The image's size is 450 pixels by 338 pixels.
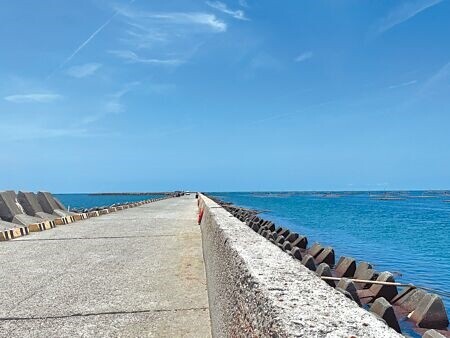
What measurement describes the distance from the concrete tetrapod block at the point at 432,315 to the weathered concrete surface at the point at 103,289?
12.4 ft

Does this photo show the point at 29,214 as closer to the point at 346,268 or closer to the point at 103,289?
the point at 346,268

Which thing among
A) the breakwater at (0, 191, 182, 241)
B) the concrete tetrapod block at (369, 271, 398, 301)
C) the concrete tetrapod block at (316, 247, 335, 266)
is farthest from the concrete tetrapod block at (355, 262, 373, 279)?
the breakwater at (0, 191, 182, 241)

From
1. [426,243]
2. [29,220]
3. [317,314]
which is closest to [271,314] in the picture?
[317,314]

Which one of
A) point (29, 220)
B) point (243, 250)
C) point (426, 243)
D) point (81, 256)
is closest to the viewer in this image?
point (243, 250)

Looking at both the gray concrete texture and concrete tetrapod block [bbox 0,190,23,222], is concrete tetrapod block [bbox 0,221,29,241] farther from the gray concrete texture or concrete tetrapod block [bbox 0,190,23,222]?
concrete tetrapod block [bbox 0,190,23,222]

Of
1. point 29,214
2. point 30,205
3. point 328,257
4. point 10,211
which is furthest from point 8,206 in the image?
point 328,257

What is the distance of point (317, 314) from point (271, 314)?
0.19 meters

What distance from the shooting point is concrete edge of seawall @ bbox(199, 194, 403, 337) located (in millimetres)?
1636

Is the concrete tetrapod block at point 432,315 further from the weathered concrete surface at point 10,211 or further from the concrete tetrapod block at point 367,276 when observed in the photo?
the weathered concrete surface at point 10,211

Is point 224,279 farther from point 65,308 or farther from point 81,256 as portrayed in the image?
point 81,256

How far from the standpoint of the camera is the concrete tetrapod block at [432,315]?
6.96 metres

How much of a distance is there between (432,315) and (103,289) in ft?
17.4

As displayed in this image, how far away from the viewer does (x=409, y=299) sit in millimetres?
7875

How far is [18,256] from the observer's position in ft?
25.7
